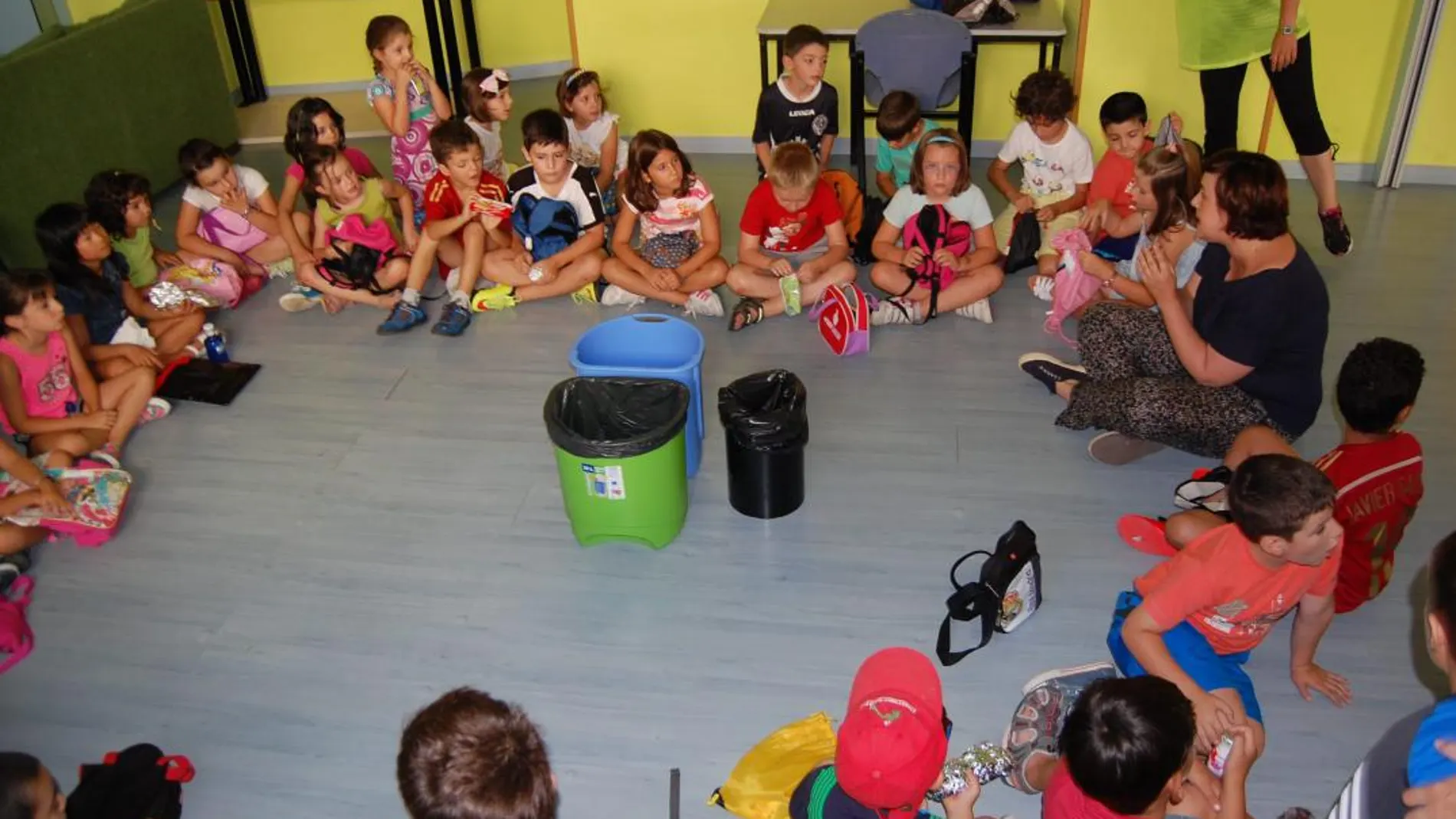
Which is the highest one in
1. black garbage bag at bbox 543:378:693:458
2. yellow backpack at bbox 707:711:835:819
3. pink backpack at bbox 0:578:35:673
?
black garbage bag at bbox 543:378:693:458

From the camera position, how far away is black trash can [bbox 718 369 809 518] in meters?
3.24

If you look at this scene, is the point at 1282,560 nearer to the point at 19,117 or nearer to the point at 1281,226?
the point at 1281,226

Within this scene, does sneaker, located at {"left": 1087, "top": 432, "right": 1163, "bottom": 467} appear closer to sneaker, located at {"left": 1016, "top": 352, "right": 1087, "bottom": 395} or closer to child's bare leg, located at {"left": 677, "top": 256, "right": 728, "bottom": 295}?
sneaker, located at {"left": 1016, "top": 352, "right": 1087, "bottom": 395}

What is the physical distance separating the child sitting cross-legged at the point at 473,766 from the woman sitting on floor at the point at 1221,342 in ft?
7.81

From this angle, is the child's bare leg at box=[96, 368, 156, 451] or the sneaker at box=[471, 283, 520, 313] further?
the sneaker at box=[471, 283, 520, 313]

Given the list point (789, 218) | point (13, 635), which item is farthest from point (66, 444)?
point (789, 218)

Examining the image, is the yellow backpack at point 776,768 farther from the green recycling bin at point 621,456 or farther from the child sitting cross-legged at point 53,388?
the child sitting cross-legged at point 53,388

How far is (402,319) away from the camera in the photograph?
15.1 feet

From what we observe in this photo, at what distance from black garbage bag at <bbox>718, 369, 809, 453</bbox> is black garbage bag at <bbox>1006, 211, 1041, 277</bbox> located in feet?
5.88

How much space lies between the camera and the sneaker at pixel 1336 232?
4.67m

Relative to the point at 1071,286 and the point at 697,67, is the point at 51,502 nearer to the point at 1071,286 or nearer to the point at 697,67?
the point at 1071,286

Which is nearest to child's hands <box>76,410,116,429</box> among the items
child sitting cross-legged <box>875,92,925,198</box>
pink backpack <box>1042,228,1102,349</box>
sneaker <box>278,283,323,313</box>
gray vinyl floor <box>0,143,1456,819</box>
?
gray vinyl floor <box>0,143,1456,819</box>

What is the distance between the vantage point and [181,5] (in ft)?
19.9

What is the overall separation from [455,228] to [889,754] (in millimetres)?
3478
